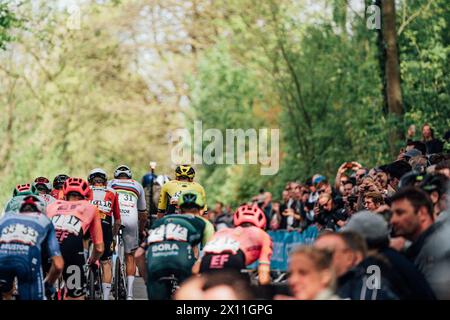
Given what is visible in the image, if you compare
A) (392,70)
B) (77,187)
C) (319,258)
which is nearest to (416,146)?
(77,187)

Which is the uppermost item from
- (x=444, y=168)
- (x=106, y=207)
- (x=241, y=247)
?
(x=444, y=168)

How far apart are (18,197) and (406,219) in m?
6.78

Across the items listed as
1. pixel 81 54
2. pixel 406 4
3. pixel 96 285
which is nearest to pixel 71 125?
pixel 81 54

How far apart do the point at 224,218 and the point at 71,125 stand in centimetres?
2748

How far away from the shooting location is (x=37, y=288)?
1352cm

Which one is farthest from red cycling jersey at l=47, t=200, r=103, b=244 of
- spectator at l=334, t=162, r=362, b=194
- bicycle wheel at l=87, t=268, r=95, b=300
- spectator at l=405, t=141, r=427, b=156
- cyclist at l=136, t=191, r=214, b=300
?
spectator at l=334, t=162, r=362, b=194

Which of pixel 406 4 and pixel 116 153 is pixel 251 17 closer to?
pixel 406 4

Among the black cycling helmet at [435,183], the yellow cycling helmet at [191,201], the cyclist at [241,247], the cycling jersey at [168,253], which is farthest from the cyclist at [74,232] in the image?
the black cycling helmet at [435,183]

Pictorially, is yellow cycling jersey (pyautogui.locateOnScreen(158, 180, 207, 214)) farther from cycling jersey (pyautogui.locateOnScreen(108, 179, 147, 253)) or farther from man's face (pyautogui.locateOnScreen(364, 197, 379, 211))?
man's face (pyautogui.locateOnScreen(364, 197, 379, 211))

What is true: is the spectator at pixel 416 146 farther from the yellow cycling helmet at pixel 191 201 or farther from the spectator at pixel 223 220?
the spectator at pixel 223 220

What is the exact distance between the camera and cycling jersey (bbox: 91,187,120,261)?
18.6 m

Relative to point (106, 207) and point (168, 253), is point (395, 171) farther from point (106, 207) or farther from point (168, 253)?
point (168, 253)

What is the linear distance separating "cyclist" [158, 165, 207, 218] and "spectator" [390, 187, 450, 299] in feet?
26.6

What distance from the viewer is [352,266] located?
422 inches
